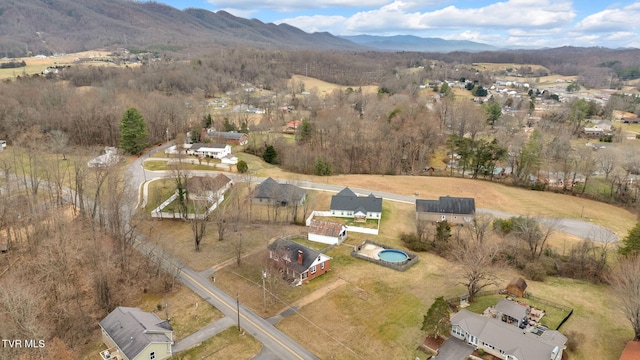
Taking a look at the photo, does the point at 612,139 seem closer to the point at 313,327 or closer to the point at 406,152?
the point at 406,152

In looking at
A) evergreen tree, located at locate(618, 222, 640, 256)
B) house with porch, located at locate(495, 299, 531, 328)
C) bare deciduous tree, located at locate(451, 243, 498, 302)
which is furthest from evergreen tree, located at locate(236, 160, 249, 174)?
evergreen tree, located at locate(618, 222, 640, 256)

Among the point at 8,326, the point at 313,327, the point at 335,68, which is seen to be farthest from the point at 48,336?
the point at 335,68

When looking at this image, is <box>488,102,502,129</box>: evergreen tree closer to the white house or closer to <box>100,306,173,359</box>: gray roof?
the white house

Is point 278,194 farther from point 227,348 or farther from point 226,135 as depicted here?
point 226,135

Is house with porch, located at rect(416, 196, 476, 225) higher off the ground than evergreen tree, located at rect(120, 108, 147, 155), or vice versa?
evergreen tree, located at rect(120, 108, 147, 155)

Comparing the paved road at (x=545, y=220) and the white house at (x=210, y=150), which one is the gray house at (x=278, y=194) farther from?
the white house at (x=210, y=150)

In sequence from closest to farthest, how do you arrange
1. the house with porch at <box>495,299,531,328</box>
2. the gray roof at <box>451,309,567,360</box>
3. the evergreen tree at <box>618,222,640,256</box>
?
the gray roof at <box>451,309,567,360</box>, the house with porch at <box>495,299,531,328</box>, the evergreen tree at <box>618,222,640,256</box>

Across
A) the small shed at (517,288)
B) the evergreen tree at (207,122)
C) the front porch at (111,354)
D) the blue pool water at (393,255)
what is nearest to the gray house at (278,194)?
the blue pool water at (393,255)
